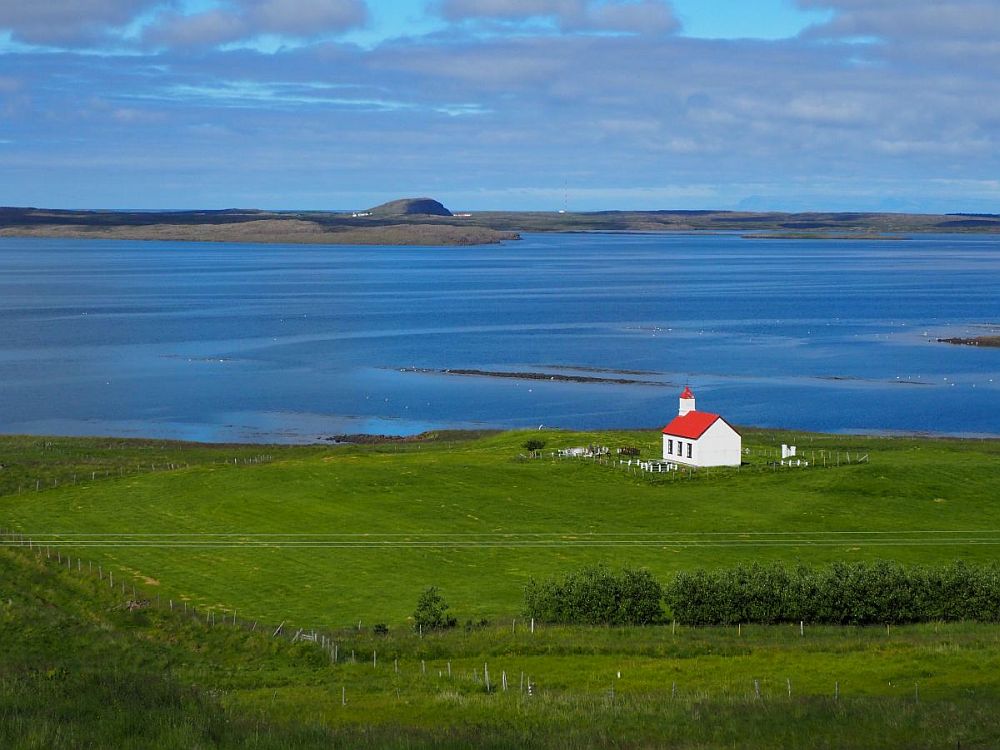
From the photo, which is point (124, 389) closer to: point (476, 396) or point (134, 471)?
point (476, 396)

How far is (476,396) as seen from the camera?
10944 cm

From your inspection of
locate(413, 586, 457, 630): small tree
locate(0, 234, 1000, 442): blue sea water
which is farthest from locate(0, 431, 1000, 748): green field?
locate(0, 234, 1000, 442): blue sea water

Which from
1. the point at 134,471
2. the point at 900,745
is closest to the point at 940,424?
the point at 134,471

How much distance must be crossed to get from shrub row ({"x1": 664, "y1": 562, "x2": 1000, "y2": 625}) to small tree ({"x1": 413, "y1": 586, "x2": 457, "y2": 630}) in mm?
7131

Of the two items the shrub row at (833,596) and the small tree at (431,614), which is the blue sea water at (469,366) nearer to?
the small tree at (431,614)

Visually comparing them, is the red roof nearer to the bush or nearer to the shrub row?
the shrub row

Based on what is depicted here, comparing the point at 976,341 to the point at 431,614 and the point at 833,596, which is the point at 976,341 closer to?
the point at 833,596

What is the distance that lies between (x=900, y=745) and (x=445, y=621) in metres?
17.4

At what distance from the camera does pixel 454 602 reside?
41.8 m

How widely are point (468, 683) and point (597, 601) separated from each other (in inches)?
322

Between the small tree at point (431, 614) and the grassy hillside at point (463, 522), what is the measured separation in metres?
1.71

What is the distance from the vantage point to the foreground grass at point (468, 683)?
71.9 feet

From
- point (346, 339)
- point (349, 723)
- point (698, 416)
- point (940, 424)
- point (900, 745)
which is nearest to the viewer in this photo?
point (900, 745)

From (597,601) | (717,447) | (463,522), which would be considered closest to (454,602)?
(597,601)
